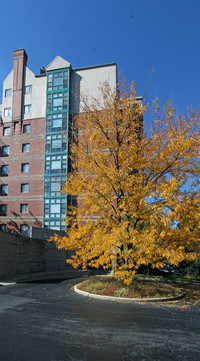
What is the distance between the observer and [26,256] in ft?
71.5

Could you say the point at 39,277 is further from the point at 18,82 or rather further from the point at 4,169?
the point at 18,82

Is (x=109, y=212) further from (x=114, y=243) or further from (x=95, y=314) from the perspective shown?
(x=95, y=314)

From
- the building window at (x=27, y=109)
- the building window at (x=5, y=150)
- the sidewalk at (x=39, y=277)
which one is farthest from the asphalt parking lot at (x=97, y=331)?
the building window at (x=27, y=109)

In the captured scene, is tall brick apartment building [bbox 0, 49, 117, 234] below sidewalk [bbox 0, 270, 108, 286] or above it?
above

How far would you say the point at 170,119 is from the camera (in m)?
12.8

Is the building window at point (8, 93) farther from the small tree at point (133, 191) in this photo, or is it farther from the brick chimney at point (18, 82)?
the small tree at point (133, 191)

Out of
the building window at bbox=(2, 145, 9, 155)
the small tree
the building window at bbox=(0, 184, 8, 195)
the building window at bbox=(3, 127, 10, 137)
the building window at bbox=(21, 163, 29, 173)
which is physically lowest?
the small tree

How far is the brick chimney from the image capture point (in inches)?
1448

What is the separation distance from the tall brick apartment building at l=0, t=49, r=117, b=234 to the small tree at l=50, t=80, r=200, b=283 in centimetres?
1994

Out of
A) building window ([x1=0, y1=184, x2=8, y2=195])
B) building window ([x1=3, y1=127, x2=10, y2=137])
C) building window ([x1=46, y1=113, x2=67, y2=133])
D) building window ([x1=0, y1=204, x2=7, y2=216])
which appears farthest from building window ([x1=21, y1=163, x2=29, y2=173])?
building window ([x1=3, y1=127, x2=10, y2=137])

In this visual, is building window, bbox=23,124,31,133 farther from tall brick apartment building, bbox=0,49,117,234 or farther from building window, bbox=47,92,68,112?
building window, bbox=47,92,68,112

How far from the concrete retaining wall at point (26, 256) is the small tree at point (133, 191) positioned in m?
8.09

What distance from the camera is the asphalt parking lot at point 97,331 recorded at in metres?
5.28

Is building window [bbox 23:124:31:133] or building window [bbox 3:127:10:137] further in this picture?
building window [bbox 3:127:10:137]
